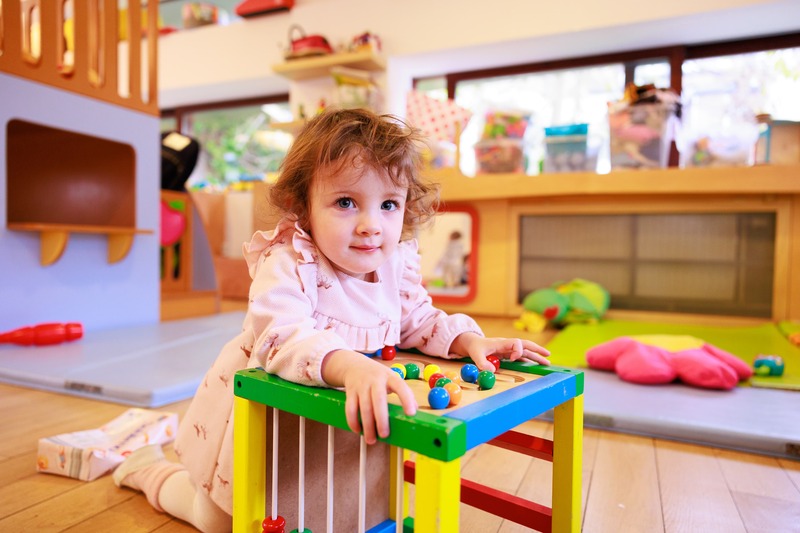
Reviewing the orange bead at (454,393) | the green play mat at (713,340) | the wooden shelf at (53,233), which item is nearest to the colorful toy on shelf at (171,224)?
the wooden shelf at (53,233)

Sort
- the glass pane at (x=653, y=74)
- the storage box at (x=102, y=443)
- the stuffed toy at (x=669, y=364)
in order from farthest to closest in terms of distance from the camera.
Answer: the glass pane at (x=653, y=74) → the stuffed toy at (x=669, y=364) → the storage box at (x=102, y=443)

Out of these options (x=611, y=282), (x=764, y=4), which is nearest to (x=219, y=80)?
(x=611, y=282)

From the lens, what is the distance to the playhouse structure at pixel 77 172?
5.87 feet

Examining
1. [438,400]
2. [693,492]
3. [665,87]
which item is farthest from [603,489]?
[665,87]

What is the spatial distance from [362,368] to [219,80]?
350 cm

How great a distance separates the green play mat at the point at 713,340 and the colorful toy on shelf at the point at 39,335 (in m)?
1.52

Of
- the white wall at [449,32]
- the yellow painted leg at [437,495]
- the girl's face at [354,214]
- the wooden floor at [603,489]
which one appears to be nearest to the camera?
the yellow painted leg at [437,495]

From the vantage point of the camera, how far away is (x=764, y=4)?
2.29m

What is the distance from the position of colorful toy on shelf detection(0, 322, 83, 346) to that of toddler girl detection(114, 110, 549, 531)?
1212 mm

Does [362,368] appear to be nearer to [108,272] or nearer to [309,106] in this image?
[108,272]

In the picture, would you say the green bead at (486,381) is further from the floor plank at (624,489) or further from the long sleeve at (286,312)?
the floor plank at (624,489)

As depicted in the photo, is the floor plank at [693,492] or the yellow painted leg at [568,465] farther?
the floor plank at [693,492]

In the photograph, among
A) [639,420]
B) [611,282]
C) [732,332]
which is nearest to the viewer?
[639,420]

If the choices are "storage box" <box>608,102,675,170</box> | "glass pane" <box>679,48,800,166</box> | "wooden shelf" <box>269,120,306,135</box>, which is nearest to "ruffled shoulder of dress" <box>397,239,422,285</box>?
"storage box" <box>608,102,675,170</box>
